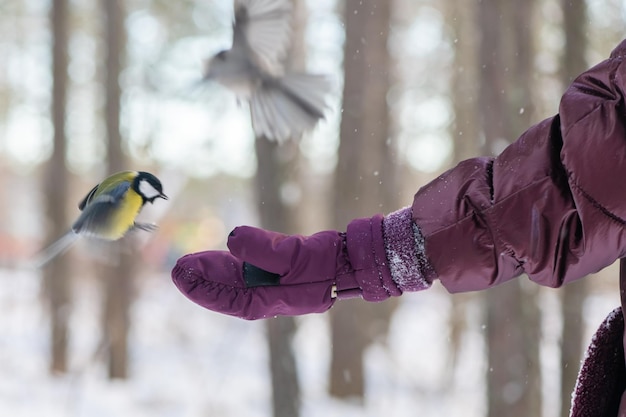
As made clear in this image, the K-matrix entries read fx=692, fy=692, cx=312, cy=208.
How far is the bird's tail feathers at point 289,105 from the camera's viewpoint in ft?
7.37

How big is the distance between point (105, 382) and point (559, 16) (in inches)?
221

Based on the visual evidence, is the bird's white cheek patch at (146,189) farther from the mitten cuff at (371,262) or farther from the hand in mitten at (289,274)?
Answer: the mitten cuff at (371,262)

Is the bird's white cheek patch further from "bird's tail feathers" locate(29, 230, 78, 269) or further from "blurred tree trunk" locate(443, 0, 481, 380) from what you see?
"blurred tree trunk" locate(443, 0, 481, 380)

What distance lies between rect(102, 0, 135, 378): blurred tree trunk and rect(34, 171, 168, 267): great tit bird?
492 cm

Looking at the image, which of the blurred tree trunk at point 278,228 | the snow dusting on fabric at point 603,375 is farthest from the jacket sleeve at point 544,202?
the blurred tree trunk at point 278,228

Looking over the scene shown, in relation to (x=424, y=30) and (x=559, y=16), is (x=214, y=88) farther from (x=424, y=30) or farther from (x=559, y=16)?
(x=424, y=30)

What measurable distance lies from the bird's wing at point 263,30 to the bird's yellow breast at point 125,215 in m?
1.02

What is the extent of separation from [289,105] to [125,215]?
0.97 meters

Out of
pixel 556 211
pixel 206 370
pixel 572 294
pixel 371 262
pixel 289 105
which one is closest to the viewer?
pixel 556 211

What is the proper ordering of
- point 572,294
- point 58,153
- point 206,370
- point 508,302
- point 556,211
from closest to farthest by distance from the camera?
1. point 556,211
2. point 508,302
3. point 572,294
4. point 58,153
5. point 206,370

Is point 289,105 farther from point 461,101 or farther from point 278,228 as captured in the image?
point 461,101

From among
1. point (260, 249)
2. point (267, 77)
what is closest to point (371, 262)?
point (260, 249)

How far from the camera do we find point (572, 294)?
12.7 feet

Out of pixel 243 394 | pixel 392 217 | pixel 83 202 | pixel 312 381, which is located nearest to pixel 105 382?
pixel 243 394
